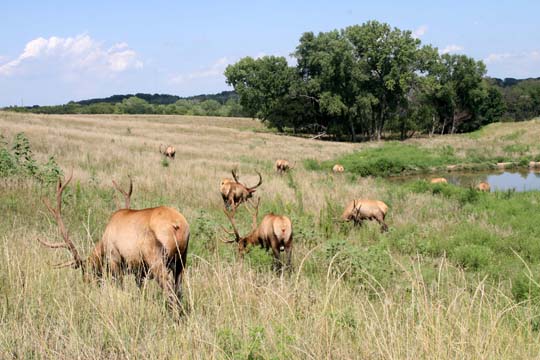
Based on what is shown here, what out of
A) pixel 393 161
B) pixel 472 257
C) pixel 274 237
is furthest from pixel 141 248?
pixel 393 161

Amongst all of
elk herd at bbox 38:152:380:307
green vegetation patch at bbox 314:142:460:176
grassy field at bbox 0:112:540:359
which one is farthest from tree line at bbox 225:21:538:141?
elk herd at bbox 38:152:380:307

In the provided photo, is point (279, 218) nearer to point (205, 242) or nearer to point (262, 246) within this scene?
point (262, 246)

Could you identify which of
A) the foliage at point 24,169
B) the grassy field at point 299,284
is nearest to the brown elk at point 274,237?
the grassy field at point 299,284

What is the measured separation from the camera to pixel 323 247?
24.6 feet

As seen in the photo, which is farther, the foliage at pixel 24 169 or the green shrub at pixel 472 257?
the foliage at pixel 24 169

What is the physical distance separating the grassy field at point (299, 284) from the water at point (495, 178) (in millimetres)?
8249

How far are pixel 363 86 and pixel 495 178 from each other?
28399mm

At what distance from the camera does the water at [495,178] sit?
82.1ft

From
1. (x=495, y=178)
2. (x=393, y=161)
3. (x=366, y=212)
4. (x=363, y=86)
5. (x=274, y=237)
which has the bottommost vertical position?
(x=495, y=178)

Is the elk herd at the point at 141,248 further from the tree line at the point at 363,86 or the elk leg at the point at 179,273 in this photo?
the tree line at the point at 363,86

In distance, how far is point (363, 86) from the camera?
53938 mm

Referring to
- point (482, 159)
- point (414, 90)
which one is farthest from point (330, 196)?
point (414, 90)

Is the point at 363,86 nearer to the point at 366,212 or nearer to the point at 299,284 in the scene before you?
the point at 366,212

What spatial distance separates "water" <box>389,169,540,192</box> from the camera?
82.1ft
